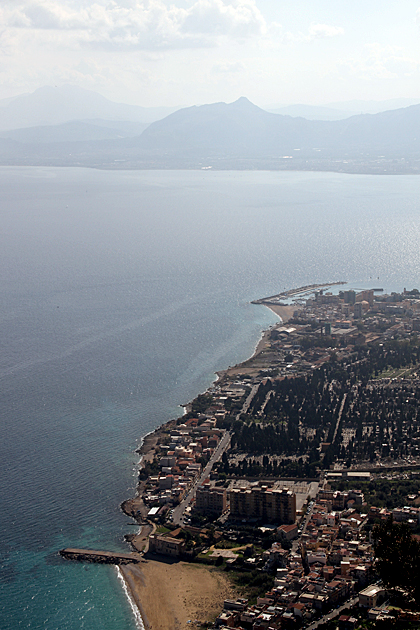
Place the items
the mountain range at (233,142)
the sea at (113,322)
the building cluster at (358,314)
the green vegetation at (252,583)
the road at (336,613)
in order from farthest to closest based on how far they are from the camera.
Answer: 1. the mountain range at (233,142)
2. the building cluster at (358,314)
3. the sea at (113,322)
4. the green vegetation at (252,583)
5. the road at (336,613)

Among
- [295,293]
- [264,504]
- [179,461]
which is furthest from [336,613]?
[295,293]

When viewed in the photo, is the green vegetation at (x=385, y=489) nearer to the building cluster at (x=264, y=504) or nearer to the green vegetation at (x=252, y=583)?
the building cluster at (x=264, y=504)

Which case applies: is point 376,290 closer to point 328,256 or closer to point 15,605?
point 328,256

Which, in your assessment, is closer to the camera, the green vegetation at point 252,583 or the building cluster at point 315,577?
the building cluster at point 315,577

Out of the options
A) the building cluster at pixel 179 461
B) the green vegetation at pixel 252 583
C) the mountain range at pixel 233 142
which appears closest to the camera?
the green vegetation at pixel 252 583

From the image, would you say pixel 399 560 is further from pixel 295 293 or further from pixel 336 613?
pixel 295 293

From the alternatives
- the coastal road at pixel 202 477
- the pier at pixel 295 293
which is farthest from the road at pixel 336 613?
the pier at pixel 295 293

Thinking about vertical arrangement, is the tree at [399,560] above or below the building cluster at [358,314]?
below
